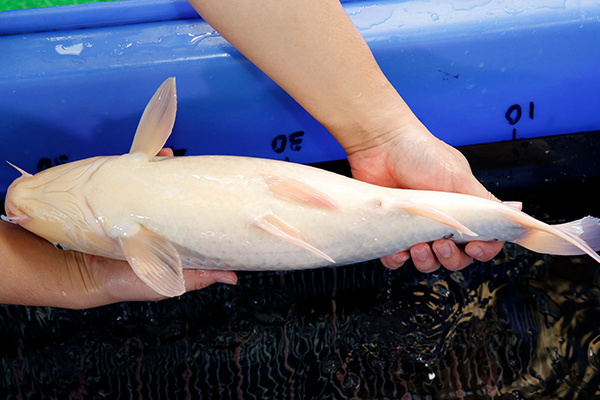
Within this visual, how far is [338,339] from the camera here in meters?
1.77

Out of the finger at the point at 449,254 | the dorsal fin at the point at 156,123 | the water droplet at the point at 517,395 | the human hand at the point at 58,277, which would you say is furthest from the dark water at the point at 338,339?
the dorsal fin at the point at 156,123

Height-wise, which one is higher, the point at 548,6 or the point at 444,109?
the point at 548,6

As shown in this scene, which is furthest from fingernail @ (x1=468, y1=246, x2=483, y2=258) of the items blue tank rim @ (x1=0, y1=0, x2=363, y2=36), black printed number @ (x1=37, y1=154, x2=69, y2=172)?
black printed number @ (x1=37, y1=154, x2=69, y2=172)

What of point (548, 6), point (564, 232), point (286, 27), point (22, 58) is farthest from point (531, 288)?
point (22, 58)

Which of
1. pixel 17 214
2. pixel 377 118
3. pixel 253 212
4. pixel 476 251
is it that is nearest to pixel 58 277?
pixel 17 214

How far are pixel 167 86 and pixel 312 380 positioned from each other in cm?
100

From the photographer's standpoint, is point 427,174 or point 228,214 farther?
point 427,174

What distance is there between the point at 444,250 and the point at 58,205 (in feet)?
3.37

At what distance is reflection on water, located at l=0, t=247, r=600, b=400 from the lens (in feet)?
5.44

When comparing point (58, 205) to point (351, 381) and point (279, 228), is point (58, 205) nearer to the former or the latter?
point (279, 228)

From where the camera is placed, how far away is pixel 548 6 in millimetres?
1679

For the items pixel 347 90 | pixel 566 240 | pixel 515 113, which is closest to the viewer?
pixel 566 240

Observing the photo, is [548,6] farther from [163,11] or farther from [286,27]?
[163,11]

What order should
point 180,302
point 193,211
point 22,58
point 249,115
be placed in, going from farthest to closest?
point 180,302
point 249,115
point 22,58
point 193,211
